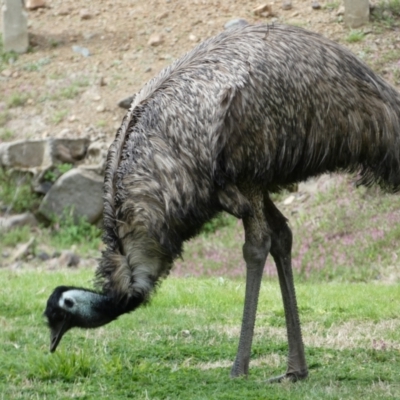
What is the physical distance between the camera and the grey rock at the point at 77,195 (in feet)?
41.0

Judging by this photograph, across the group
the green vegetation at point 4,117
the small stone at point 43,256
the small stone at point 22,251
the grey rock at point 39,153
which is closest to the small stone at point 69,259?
the small stone at point 43,256

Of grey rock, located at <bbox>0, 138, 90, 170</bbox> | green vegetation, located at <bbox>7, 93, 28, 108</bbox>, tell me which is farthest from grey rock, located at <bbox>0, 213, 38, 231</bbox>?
green vegetation, located at <bbox>7, 93, 28, 108</bbox>

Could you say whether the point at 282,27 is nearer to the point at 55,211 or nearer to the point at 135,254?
the point at 135,254

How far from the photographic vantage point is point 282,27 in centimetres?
543

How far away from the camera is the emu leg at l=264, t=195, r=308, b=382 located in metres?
5.43

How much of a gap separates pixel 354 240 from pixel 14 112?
19.5ft

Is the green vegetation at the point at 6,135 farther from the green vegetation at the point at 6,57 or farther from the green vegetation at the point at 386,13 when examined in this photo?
the green vegetation at the point at 386,13

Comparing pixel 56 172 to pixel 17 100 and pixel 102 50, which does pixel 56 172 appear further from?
pixel 102 50

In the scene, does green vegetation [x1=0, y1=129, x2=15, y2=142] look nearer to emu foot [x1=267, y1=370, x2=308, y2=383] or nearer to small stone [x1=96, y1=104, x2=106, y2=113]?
small stone [x1=96, y1=104, x2=106, y2=113]

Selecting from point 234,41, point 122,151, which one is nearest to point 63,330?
point 122,151

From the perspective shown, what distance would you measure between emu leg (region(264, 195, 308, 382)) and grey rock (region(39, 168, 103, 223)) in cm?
699

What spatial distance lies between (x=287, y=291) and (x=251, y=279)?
0.36m

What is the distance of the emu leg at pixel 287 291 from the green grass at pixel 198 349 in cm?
11

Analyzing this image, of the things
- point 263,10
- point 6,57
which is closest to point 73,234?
point 6,57
